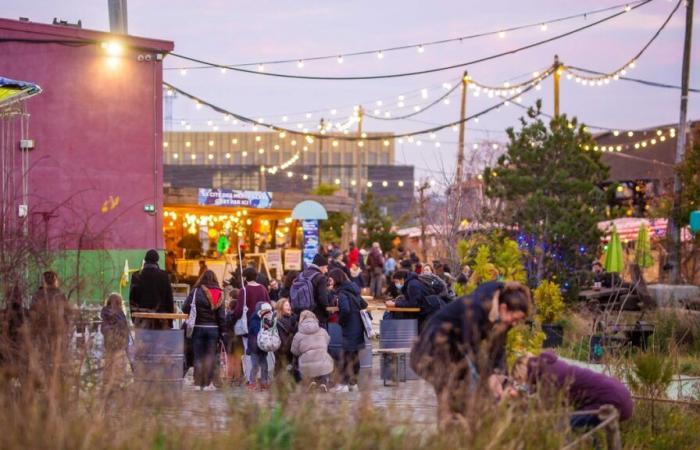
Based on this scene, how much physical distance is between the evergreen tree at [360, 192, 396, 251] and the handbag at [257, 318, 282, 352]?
3725 cm

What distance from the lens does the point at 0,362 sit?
30.7ft

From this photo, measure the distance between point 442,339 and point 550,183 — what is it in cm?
2282

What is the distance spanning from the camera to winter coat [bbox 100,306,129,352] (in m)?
9.55

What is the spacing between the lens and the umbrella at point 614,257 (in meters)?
29.5

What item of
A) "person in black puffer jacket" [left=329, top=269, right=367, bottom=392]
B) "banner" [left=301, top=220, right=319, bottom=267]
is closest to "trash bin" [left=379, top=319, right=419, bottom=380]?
"person in black puffer jacket" [left=329, top=269, right=367, bottom=392]

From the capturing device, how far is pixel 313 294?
1683 centimetres

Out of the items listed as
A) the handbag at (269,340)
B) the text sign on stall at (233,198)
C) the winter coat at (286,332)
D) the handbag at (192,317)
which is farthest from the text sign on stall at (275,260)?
the handbag at (269,340)

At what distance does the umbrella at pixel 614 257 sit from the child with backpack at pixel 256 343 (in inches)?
579

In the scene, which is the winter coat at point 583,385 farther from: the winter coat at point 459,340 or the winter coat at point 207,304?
the winter coat at point 207,304

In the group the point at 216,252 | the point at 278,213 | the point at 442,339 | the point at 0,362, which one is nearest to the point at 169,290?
the point at 0,362

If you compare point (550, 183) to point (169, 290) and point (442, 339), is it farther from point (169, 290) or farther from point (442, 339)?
point (442, 339)

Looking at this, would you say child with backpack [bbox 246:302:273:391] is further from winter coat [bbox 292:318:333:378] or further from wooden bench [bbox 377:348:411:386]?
wooden bench [bbox 377:348:411:386]

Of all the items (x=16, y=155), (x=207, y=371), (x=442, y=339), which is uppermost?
(x=16, y=155)

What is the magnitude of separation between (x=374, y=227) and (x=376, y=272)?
16182 mm
